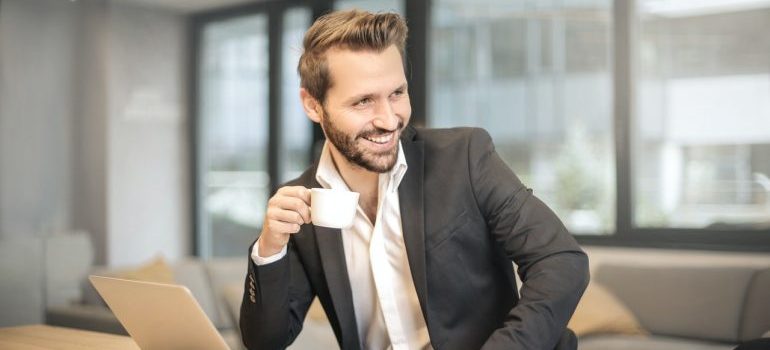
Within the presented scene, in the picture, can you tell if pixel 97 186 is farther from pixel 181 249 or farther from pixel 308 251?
pixel 308 251

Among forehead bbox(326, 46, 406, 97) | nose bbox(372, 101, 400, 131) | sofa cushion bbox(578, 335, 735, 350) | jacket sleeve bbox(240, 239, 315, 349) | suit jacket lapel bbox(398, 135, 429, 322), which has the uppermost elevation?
forehead bbox(326, 46, 406, 97)

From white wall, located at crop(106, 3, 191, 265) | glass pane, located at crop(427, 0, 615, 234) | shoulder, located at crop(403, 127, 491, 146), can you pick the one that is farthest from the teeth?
white wall, located at crop(106, 3, 191, 265)

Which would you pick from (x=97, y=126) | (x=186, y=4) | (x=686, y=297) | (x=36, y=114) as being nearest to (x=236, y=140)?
(x=186, y=4)

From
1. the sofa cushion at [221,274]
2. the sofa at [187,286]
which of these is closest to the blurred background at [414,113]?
the sofa at [187,286]

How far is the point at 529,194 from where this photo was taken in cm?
158

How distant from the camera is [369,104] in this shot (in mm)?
1640

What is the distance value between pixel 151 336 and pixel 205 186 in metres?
4.58

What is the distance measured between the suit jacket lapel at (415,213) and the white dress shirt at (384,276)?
0.02 meters

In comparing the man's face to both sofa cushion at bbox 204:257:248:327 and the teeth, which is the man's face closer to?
the teeth

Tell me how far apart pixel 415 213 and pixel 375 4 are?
14.7 ft

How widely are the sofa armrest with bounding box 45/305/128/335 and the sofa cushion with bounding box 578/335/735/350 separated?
1956 millimetres

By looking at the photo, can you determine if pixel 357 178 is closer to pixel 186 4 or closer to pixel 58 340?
pixel 58 340

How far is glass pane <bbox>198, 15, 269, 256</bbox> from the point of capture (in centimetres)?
605

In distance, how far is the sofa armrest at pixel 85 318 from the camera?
3693 millimetres
